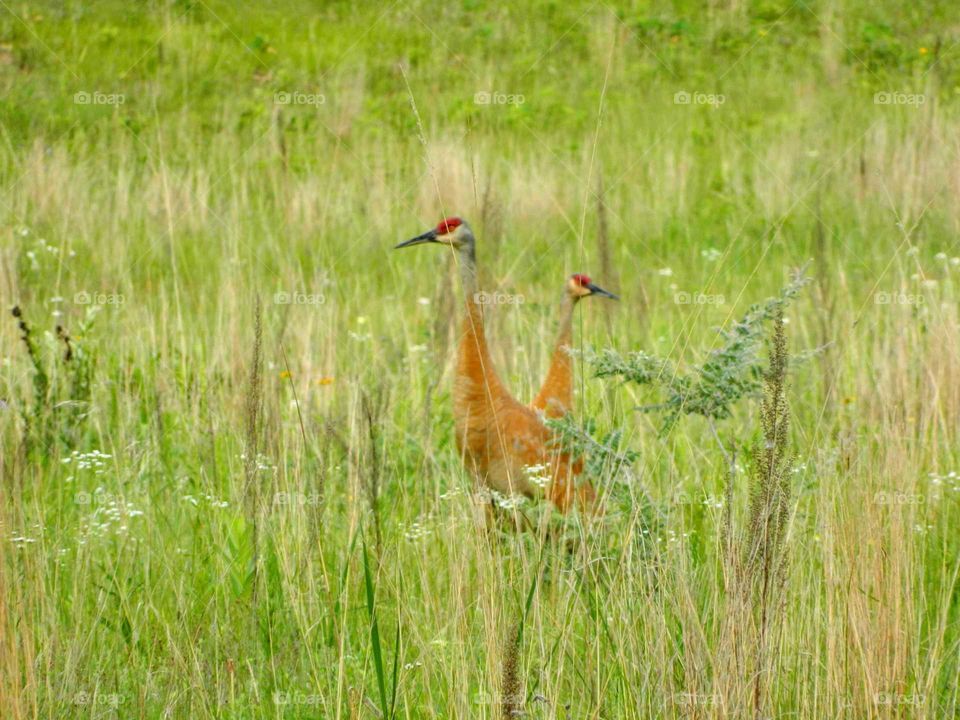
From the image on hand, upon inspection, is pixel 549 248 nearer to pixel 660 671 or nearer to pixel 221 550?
pixel 221 550

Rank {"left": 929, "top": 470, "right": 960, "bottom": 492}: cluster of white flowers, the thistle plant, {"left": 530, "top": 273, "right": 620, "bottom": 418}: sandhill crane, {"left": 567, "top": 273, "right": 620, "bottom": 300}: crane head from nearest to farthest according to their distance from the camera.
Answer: the thistle plant, {"left": 929, "top": 470, "right": 960, "bottom": 492}: cluster of white flowers, {"left": 530, "top": 273, "right": 620, "bottom": 418}: sandhill crane, {"left": 567, "top": 273, "right": 620, "bottom": 300}: crane head

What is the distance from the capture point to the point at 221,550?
3.39m

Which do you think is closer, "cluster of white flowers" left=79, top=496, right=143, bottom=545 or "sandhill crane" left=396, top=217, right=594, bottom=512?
"cluster of white flowers" left=79, top=496, right=143, bottom=545

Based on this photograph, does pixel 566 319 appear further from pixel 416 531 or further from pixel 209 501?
pixel 209 501

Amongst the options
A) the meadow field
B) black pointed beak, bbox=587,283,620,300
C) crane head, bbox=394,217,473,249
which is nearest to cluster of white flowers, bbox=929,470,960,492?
the meadow field

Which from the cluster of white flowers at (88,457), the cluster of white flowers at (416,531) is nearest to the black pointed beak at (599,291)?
the cluster of white flowers at (416,531)

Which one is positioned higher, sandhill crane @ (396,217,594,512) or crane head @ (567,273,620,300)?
crane head @ (567,273,620,300)

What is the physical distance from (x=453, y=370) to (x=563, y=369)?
925mm

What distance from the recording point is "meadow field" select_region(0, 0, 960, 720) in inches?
102

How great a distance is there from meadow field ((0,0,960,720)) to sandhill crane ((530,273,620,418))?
0.09m

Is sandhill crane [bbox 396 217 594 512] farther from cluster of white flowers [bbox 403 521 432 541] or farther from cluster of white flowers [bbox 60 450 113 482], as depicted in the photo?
cluster of white flowers [bbox 60 450 113 482]

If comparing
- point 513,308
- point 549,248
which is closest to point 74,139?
point 549,248

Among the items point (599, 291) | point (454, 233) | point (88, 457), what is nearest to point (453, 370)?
point (599, 291)

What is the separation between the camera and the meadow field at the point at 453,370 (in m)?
2.58
